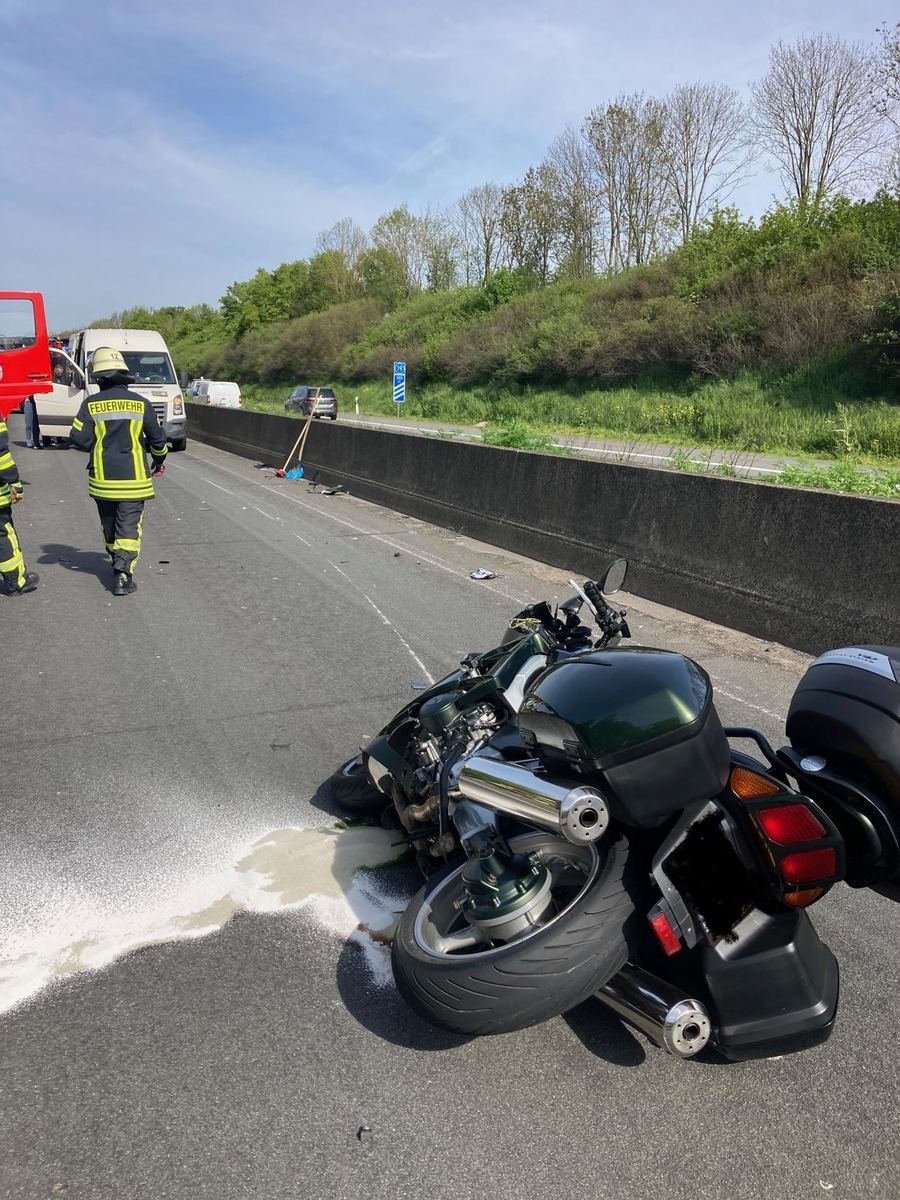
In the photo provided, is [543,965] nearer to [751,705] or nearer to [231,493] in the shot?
[751,705]

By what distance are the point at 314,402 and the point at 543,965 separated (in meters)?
39.0

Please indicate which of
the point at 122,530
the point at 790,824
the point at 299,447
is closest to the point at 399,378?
the point at 299,447

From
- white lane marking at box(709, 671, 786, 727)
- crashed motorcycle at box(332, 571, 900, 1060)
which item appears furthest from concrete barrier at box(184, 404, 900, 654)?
crashed motorcycle at box(332, 571, 900, 1060)

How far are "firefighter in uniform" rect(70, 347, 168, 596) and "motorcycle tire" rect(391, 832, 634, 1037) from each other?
6.65m

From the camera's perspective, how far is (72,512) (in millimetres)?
13016

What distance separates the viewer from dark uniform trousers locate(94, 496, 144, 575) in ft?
27.9

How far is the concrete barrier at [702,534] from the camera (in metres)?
6.27

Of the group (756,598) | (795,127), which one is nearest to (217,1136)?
(756,598)

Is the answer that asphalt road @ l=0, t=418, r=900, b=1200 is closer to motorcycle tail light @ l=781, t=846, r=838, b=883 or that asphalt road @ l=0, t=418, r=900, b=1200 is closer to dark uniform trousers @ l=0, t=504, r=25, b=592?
motorcycle tail light @ l=781, t=846, r=838, b=883

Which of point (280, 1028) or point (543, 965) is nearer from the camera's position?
point (543, 965)

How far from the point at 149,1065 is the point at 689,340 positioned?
33.6 meters

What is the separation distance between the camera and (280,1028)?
2.82m

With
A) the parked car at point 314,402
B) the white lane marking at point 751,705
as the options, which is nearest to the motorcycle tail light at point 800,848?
the white lane marking at point 751,705

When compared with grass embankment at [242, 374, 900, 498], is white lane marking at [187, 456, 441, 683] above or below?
below
